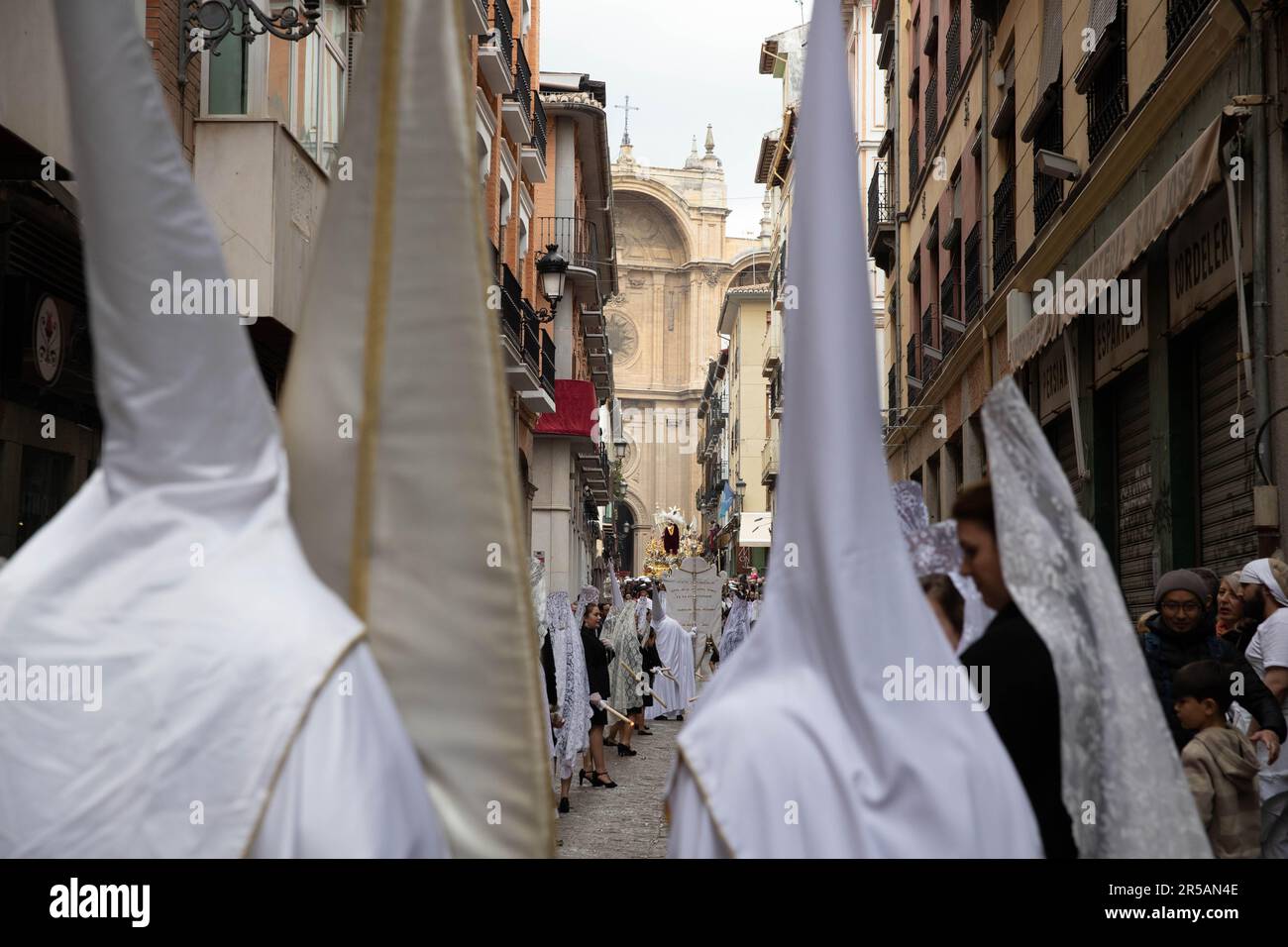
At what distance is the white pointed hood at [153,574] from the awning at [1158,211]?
7.92 meters

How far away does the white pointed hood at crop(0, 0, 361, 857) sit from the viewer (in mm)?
2049

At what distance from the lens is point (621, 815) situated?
40.2 feet

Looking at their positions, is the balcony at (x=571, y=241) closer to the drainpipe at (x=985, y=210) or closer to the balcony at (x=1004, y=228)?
the drainpipe at (x=985, y=210)

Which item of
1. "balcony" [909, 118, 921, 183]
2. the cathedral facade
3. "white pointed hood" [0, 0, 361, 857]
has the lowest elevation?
"white pointed hood" [0, 0, 361, 857]

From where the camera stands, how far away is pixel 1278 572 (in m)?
6.84

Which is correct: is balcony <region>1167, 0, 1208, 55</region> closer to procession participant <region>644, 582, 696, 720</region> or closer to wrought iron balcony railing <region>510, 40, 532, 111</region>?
procession participant <region>644, 582, 696, 720</region>

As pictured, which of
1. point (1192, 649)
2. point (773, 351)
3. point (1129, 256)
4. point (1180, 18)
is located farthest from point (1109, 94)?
point (773, 351)

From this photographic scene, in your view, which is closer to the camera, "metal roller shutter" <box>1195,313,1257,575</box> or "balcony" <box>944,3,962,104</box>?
"metal roller shutter" <box>1195,313,1257,575</box>

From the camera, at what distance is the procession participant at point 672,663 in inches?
942

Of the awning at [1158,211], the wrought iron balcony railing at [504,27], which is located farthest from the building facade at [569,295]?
the awning at [1158,211]

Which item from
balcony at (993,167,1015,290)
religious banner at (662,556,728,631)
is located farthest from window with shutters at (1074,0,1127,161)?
religious banner at (662,556,728,631)

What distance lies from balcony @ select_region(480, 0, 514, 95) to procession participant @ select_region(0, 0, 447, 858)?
2056 cm

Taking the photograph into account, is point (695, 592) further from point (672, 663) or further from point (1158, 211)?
point (1158, 211)
